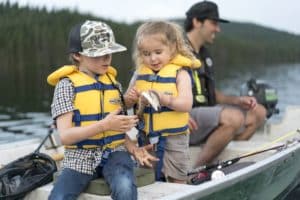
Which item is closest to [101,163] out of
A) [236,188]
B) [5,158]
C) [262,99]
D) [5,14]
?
[236,188]

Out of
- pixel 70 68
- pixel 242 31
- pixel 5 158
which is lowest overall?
pixel 242 31

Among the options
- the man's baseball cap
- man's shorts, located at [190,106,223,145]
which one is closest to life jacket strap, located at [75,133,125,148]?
man's shorts, located at [190,106,223,145]

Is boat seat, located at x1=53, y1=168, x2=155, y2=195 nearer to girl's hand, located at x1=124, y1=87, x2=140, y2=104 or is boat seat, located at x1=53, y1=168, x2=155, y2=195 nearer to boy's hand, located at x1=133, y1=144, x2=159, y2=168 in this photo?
boy's hand, located at x1=133, y1=144, x2=159, y2=168

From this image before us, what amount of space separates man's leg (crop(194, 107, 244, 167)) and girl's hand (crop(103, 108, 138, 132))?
1.90m

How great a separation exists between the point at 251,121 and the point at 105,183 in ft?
8.41

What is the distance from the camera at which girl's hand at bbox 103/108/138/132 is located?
366 centimetres

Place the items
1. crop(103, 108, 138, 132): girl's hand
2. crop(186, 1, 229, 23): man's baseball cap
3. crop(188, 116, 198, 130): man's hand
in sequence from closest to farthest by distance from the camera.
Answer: crop(103, 108, 138, 132): girl's hand, crop(188, 116, 198, 130): man's hand, crop(186, 1, 229, 23): man's baseball cap

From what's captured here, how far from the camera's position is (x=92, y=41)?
380 cm

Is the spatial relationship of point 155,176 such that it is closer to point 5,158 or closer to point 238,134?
point 5,158

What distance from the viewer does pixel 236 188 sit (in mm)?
4285

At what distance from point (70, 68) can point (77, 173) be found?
61 cm

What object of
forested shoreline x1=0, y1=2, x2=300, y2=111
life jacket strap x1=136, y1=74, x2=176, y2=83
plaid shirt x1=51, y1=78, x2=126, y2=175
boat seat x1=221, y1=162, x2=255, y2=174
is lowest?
forested shoreline x1=0, y1=2, x2=300, y2=111

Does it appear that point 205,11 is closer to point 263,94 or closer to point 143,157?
point 263,94

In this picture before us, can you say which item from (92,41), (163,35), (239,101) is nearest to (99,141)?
(92,41)
